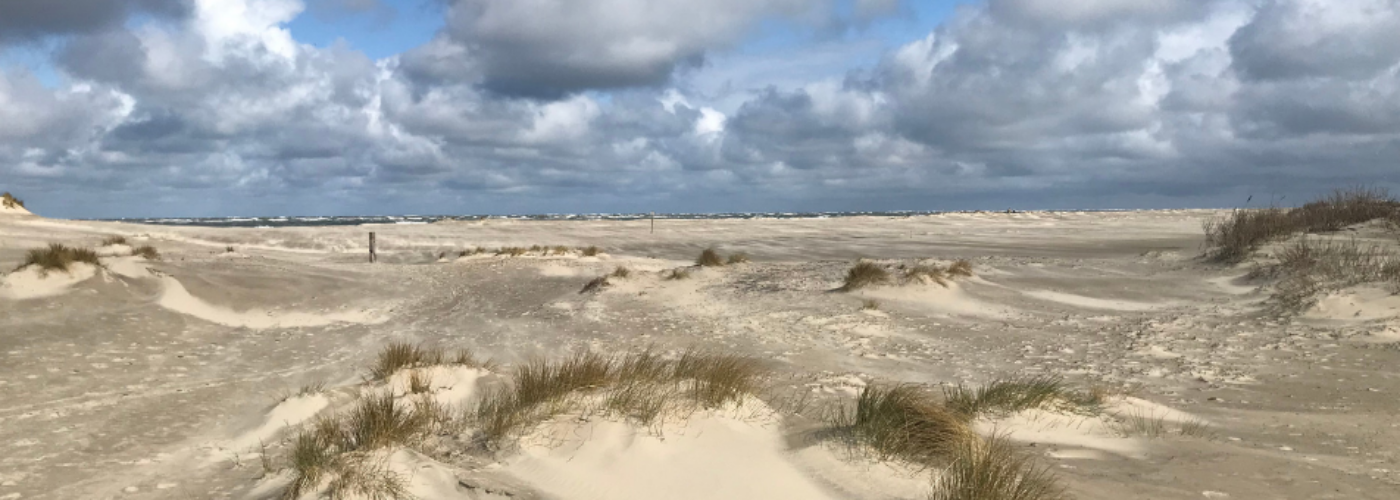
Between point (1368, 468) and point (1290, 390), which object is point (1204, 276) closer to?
point (1290, 390)

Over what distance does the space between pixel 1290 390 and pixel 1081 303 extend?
5884 millimetres

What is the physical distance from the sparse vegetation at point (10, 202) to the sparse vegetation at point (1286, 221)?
40751mm

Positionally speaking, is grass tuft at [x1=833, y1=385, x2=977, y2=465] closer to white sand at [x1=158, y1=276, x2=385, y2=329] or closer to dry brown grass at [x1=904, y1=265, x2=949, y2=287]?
dry brown grass at [x1=904, y1=265, x2=949, y2=287]

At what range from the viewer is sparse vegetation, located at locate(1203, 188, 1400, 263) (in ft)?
52.0

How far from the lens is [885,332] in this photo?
11172mm

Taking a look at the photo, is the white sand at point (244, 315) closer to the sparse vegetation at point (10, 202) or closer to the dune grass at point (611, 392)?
the dune grass at point (611, 392)

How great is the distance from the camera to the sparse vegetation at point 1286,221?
15.9 m

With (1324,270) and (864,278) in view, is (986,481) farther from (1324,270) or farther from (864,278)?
(1324,270)

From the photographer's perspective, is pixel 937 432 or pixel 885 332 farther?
pixel 885 332

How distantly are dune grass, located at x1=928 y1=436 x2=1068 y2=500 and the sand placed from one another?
31cm

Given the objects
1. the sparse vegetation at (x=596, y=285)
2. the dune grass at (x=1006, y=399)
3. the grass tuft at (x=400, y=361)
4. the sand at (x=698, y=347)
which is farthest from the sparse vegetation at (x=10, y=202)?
the dune grass at (x=1006, y=399)

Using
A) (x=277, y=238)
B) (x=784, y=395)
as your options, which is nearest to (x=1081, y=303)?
(x=784, y=395)

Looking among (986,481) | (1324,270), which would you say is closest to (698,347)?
(986,481)

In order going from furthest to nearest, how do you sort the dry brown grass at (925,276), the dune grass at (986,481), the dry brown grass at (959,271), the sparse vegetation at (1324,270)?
the dry brown grass at (959,271), the dry brown grass at (925,276), the sparse vegetation at (1324,270), the dune grass at (986,481)
